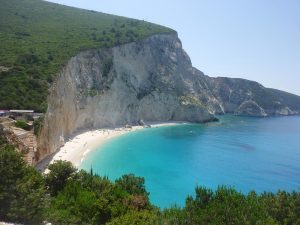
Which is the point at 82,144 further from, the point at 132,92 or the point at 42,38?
the point at 132,92

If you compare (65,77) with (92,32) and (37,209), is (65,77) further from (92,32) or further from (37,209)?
(37,209)

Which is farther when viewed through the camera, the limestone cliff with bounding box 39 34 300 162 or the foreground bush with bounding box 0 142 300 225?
the limestone cliff with bounding box 39 34 300 162

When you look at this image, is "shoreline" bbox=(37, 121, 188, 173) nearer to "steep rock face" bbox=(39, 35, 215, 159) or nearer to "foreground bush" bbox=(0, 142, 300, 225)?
"steep rock face" bbox=(39, 35, 215, 159)

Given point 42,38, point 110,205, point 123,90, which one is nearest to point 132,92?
point 123,90

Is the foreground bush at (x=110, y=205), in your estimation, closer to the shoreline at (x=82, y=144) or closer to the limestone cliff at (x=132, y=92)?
the shoreline at (x=82, y=144)

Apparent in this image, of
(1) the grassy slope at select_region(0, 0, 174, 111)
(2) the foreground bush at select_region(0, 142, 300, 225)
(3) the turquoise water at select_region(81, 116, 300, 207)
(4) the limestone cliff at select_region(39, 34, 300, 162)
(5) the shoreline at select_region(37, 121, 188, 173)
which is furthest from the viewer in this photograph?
(4) the limestone cliff at select_region(39, 34, 300, 162)

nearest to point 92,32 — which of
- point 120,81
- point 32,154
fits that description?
point 120,81

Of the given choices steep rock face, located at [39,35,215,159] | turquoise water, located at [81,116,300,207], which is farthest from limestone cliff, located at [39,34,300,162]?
turquoise water, located at [81,116,300,207]

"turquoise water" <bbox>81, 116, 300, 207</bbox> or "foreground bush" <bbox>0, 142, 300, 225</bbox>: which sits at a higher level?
"foreground bush" <bbox>0, 142, 300, 225</bbox>
